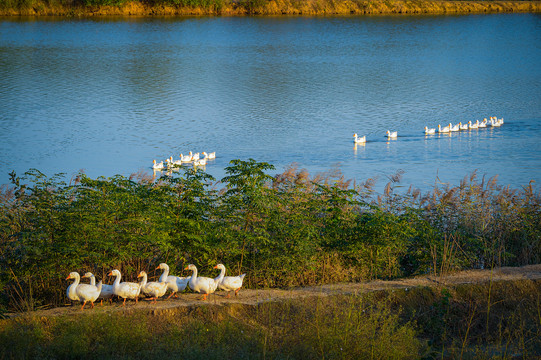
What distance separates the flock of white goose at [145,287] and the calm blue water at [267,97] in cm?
1249

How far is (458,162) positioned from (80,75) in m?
28.8

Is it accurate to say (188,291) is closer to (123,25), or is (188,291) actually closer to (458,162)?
(458,162)

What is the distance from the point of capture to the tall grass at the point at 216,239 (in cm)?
973

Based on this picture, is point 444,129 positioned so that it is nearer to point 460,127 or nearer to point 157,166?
point 460,127

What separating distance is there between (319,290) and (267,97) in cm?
2689

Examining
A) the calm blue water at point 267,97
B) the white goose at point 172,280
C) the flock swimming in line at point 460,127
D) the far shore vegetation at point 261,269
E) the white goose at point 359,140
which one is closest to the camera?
the far shore vegetation at point 261,269

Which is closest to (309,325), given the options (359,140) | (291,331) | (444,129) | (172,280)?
(291,331)

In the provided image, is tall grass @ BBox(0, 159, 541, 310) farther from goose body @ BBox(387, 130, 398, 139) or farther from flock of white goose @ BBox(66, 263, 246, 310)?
goose body @ BBox(387, 130, 398, 139)

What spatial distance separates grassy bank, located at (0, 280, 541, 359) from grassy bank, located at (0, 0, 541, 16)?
65475 mm

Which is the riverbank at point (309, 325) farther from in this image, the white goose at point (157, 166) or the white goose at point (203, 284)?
the white goose at point (157, 166)

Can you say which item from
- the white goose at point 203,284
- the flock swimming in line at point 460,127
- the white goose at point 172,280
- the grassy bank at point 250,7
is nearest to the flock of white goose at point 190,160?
the flock swimming in line at point 460,127

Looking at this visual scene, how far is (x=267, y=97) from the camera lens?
119ft

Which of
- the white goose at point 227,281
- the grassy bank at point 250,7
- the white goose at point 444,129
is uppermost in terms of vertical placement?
the grassy bank at point 250,7

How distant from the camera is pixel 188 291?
33.6 ft
